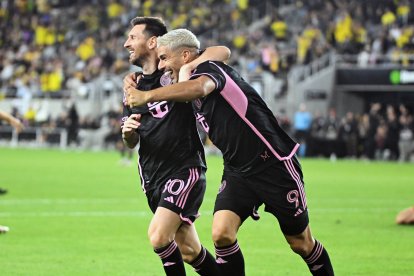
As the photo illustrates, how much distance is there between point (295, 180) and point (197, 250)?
102cm

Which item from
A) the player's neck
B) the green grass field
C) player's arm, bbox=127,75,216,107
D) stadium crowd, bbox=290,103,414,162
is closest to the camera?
player's arm, bbox=127,75,216,107

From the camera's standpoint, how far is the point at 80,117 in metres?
43.8

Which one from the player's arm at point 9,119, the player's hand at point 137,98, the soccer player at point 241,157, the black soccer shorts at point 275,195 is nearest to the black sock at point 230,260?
the soccer player at point 241,157

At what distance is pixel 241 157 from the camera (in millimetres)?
7848

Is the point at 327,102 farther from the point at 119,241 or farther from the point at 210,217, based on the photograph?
the point at 119,241

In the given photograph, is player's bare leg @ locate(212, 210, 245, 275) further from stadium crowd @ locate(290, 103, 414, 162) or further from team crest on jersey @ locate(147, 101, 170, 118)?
stadium crowd @ locate(290, 103, 414, 162)

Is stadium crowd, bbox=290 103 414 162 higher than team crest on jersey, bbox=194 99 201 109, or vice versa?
team crest on jersey, bbox=194 99 201 109

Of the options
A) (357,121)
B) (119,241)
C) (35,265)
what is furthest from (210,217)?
(357,121)

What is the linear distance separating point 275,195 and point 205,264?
0.85m

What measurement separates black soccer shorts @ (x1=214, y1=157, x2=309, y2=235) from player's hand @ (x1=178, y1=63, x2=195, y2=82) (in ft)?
3.05

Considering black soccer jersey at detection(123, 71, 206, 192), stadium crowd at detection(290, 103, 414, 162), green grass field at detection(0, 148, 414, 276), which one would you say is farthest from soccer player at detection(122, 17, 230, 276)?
stadium crowd at detection(290, 103, 414, 162)

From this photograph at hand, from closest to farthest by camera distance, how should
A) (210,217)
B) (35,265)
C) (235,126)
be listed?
1. (235,126)
2. (35,265)
3. (210,217)

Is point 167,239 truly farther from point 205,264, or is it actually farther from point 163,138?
point 163,138

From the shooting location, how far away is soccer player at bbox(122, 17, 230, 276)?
802cm
